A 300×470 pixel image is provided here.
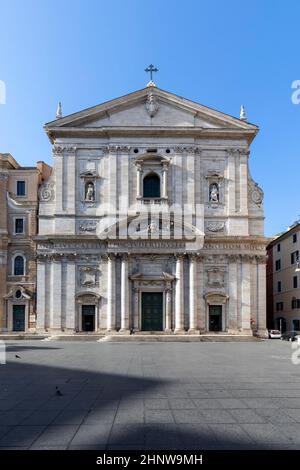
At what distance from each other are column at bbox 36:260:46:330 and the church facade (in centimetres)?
9

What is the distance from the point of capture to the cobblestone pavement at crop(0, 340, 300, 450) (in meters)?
8.96

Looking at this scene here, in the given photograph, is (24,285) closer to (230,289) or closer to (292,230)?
(230,289)

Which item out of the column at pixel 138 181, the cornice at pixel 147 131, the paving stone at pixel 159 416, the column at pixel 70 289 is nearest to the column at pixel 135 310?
the column at pixel 70 289

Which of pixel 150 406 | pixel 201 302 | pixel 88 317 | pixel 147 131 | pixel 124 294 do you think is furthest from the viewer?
pixel 147 131

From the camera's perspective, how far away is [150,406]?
1200cm

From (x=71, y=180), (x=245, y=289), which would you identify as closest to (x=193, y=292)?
(x=245, y=289)

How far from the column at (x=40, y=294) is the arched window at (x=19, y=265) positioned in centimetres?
421

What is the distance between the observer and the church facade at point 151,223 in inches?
1719

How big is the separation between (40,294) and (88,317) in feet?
15.2

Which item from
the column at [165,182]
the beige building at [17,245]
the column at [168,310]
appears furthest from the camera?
the beige building at [17,245]

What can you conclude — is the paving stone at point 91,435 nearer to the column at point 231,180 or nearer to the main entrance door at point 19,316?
the column at point 231,180

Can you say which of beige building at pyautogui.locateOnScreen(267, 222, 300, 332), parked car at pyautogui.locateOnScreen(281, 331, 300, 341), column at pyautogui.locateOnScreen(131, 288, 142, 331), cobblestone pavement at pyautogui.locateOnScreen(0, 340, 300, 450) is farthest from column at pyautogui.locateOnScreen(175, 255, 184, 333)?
cobblestone pavement at pyautogui.locateOnScreen(0, 340, 300, 450)

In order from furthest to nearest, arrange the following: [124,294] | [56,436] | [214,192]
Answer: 1. [214,192]
2. [124,294]
3. [56,436]

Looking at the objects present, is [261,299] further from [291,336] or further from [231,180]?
[231,180]
